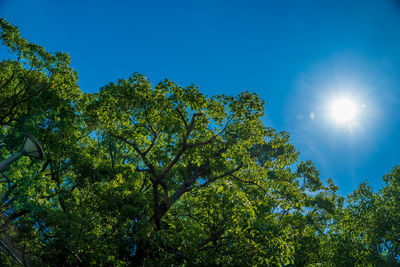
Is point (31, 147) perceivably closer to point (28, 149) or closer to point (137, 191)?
point (28, 149)

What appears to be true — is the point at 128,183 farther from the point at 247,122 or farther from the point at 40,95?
the point at 247,122

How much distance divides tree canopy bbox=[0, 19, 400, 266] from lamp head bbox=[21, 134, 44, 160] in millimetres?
2446

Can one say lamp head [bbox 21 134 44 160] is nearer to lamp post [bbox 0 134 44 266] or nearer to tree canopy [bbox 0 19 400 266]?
Result: lamp post [bbox 0 134 44 266]

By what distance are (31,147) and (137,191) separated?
5437 millimetres

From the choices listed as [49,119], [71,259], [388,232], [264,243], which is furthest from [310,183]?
[49,119]

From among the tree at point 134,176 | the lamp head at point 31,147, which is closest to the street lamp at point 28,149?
the lamp head at point 31,147

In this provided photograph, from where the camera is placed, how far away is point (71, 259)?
8383 mm

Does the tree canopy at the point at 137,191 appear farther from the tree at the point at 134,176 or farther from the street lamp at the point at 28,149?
the street lamp at the point at 28,149

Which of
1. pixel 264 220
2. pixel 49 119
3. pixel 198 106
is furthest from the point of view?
pixel 49 119

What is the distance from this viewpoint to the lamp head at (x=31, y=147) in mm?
6109

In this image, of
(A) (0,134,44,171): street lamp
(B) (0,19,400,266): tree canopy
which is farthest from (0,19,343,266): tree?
(A) (0,134,44,171): street lamp

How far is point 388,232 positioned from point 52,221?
2027 cm

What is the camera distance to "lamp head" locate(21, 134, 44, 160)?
611cm

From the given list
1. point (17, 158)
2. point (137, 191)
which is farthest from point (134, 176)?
point (17, 158)
